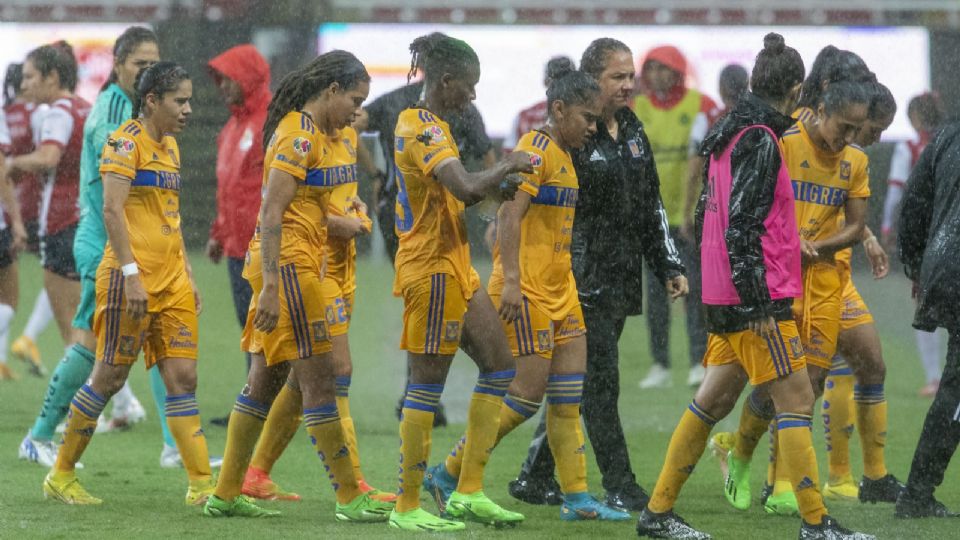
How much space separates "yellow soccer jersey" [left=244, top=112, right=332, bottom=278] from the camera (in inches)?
233

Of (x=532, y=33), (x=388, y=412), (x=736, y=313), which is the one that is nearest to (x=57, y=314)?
(x=388, y=412)

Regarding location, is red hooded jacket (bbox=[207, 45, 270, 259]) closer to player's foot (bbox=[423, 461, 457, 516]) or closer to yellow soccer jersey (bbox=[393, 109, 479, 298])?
player's foot (bbox=[423, 461, 457, 516])

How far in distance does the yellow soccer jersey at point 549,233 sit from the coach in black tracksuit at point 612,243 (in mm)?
356

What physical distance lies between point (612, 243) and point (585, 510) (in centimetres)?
119

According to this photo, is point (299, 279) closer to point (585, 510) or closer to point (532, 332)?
point (532, 332)

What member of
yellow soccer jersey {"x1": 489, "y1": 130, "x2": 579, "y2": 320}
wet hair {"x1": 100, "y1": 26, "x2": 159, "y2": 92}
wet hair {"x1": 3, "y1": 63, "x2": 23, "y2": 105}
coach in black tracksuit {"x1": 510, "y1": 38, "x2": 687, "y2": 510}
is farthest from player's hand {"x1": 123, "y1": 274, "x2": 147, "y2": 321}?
wet hair {"x1": 3, "y1": 63, "x2": 23, "y2": 105}

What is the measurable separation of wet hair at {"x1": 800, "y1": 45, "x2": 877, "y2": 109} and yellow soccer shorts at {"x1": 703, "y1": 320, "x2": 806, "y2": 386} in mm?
1259

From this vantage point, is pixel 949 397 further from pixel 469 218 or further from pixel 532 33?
pixel 532 33

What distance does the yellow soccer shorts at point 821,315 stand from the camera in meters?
6.72

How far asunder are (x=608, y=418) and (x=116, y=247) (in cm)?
222

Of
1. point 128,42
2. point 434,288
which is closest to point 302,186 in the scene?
point 434,288

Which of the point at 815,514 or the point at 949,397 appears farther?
the point at 949,397

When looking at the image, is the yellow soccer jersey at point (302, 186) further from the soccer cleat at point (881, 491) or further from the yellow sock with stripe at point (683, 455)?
the soccer cleat at point (881, 491)

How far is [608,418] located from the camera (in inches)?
270
